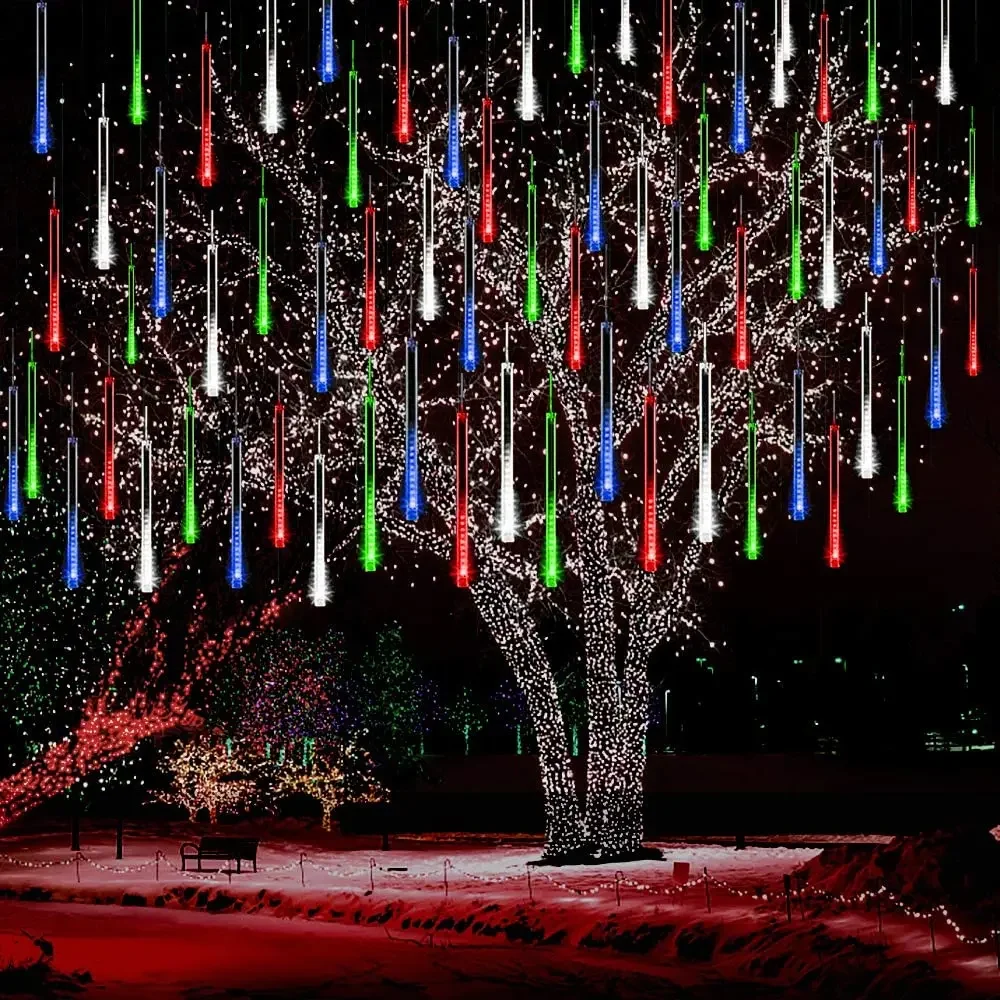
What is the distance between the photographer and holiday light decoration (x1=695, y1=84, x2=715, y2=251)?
61.0ft

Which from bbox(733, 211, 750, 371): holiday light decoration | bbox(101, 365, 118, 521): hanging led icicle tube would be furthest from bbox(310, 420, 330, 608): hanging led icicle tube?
bbox(733, 211, 750, 371): holiday light decoration

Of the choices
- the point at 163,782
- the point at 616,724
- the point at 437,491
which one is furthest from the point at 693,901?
the point at 163,782

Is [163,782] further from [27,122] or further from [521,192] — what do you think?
[521,192]

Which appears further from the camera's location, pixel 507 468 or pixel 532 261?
pixel 532 261

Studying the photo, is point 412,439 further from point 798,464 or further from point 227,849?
point 227,849

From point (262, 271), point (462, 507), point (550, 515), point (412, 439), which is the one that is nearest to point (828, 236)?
point (550, 515)

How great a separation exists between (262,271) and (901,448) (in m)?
7.31

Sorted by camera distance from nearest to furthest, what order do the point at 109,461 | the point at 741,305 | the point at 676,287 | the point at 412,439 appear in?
the point at 412,439, the point at 741,305, the point at 109,461, the point at 676,287

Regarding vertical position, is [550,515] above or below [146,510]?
below

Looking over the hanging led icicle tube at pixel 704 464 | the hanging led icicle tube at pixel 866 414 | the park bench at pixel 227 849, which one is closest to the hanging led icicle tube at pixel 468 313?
the hanging led icicle tube at pixel 704 464

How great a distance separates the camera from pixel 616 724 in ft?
71.5

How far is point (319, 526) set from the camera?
17859 mm

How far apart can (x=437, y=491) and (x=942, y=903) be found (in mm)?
8735

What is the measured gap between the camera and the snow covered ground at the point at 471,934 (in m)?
13.4
